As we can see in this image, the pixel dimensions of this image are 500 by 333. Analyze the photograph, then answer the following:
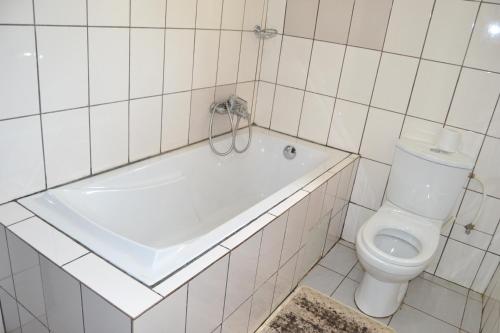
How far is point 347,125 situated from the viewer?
2404mm

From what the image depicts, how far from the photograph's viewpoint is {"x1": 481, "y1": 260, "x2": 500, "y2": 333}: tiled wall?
1811 millimetres

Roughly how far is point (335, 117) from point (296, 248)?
900mm

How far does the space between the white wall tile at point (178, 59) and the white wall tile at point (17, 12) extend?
0.62m

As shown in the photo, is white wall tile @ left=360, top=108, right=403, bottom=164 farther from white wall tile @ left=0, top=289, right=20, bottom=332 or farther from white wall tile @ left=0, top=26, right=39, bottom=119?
white wall tile @ left=0, top=289, right=20, bottom=332

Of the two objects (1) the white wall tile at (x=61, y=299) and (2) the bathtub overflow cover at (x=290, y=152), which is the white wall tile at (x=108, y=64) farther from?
(2) the bathtub overflow cover at (x=290, y=152)

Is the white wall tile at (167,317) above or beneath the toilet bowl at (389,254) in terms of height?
above

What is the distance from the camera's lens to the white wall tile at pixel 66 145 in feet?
4.87

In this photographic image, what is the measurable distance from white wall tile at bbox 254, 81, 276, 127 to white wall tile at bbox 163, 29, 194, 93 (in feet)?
2.34

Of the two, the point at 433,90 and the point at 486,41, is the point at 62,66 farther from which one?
the point at 486,41

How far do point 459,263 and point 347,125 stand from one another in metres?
1.01

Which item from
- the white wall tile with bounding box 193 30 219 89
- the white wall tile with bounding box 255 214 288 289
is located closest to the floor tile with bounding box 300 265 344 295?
the white wall tile with bounding box 255 214 288 289

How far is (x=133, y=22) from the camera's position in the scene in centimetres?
164

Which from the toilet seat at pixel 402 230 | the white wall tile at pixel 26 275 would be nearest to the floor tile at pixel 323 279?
the toilet seat at pixel 402 230

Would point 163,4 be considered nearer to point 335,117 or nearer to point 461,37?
point 335,117
